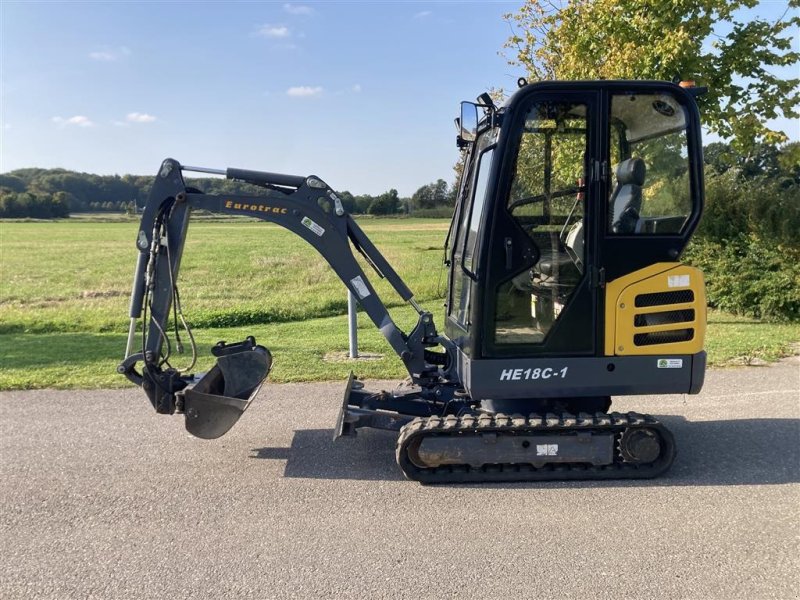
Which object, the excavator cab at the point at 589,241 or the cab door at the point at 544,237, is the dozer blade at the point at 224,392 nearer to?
the excavator cab at the point at 589,241

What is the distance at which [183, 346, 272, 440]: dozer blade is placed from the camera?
Result: 4910 millimetres

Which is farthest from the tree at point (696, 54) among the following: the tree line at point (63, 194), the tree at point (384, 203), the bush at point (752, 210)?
the tree line at point (63, 194)

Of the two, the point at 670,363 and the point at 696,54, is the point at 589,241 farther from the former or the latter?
the point at 696,54

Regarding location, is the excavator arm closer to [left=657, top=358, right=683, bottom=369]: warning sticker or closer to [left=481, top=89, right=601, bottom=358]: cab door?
[left=481, top=89, right=601, bottom=358]: cab door

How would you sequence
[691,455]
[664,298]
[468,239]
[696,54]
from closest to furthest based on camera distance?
[664,298] < [468,239] < [691,455] < [696,54]

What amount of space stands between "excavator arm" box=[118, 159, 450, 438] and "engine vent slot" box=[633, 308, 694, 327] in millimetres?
1686

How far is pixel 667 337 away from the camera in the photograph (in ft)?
15.4

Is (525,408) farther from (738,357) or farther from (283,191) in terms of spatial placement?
(738,357)

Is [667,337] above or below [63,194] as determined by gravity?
below

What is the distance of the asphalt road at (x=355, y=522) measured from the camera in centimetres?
332

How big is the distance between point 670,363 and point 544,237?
1.34 metres

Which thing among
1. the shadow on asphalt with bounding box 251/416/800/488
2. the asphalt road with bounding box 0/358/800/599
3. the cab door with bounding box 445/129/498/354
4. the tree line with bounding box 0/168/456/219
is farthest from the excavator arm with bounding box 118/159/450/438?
the tree line with bounding box 0/168/456/219

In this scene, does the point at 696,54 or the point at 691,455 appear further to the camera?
the point at 696,54

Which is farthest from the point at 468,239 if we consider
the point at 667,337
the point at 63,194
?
the point at 63,194
